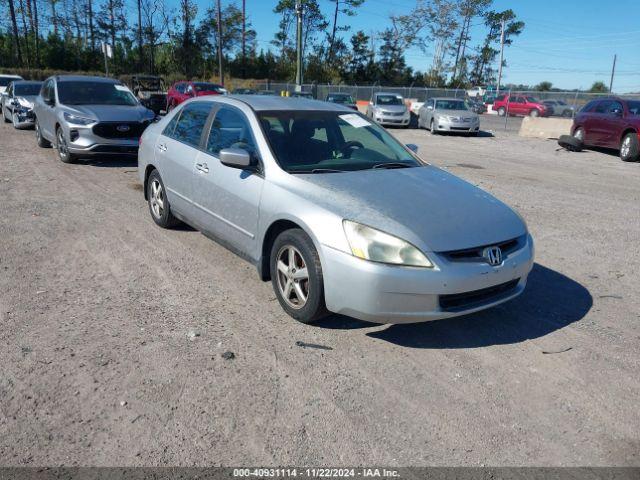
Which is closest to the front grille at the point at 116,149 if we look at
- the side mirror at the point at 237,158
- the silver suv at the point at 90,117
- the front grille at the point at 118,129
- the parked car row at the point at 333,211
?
the silver suv at the point at 90,117

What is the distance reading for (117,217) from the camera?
657 cm

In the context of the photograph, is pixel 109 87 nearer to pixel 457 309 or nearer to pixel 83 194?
pixel 83 194

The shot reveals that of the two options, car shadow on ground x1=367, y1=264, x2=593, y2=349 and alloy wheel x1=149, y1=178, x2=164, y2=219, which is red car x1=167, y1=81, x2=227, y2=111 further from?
car shadow on ground x1=367, y1=264, x2=593, y2=349

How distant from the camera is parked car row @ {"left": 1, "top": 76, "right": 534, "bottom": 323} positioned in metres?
3.31

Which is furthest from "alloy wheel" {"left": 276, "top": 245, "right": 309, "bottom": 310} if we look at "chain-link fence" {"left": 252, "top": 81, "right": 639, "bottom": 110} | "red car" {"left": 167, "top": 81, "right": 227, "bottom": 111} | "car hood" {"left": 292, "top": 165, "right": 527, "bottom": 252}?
"chain-link fence" {"left": 252, "top": 81, "right": 639, "bottom": 110}

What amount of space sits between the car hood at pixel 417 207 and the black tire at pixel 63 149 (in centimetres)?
779

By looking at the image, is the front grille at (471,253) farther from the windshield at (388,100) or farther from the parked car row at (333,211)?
the windshield at (388,100)

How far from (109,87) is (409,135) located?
41.1ft

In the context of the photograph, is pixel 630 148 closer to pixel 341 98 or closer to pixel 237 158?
pixel 237 158

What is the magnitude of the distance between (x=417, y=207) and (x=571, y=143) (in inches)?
568

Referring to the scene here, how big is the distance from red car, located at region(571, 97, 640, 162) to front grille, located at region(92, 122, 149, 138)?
40.1ft

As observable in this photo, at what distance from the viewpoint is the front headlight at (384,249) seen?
10.8 ft

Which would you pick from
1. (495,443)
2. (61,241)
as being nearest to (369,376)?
(495,443)

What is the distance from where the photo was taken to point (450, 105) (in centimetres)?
2175
